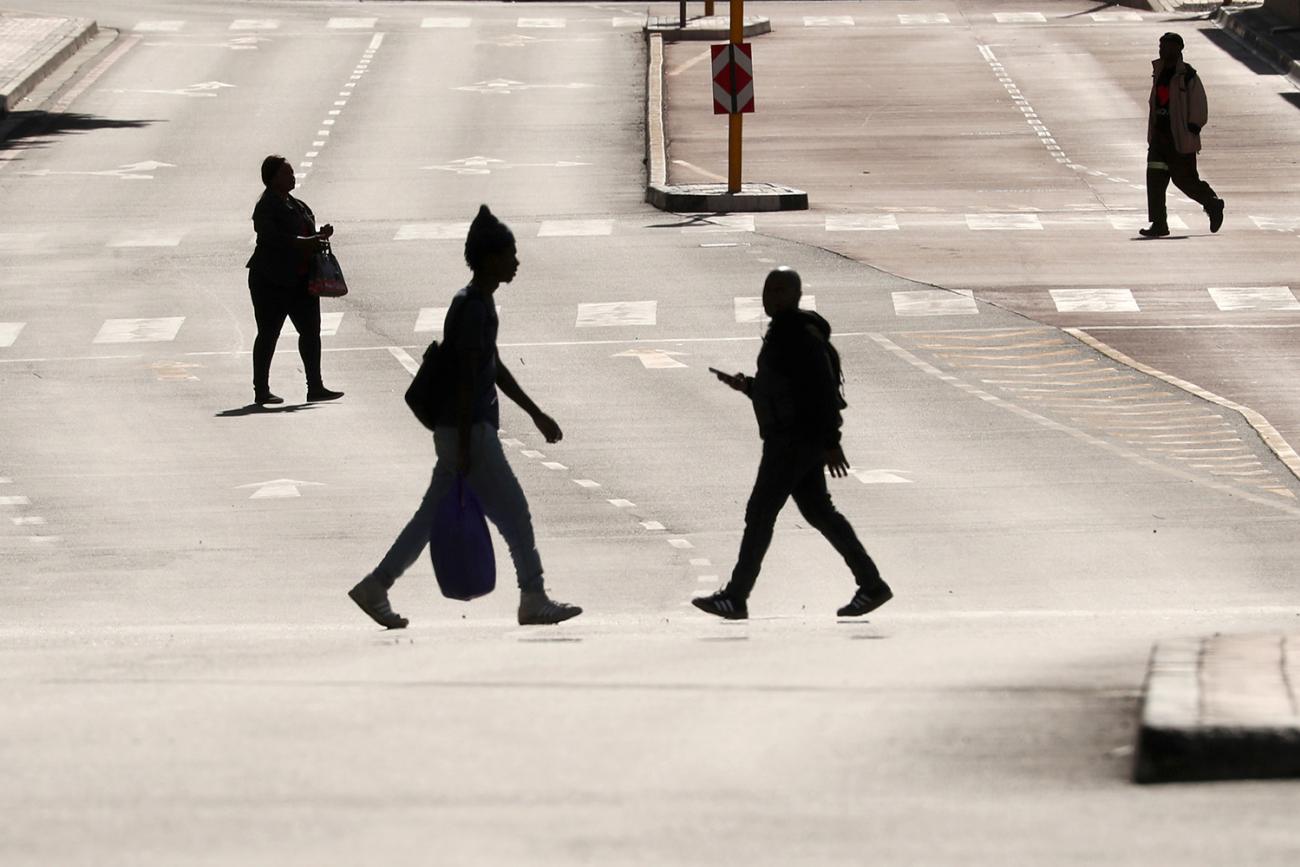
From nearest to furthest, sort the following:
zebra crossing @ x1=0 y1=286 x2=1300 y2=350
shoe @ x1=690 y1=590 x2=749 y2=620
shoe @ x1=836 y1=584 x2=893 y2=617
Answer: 1. shoe @ x1=836 y1=584 x2=893 y2=617
2. shoe @ x1=690 y1=590 x2=749 y2=620
3. zebra crossing @ x1=0 y1=286 x2=1300 y2=350

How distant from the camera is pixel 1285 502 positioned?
15.3m

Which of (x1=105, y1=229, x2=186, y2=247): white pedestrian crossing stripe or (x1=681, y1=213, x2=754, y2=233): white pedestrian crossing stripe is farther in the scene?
(x1=681, y1=213, x2=754, y2=233): white pedestrian crossing stripe

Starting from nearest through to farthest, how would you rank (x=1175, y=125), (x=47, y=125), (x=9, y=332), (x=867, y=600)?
(x=867, y=600) → (x=9, y=332) → (x=1175, y=125) → (x=47, y=125)

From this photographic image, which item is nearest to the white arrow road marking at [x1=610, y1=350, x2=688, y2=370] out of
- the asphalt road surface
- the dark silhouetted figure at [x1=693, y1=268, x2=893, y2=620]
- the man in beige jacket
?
the asphalt road surface

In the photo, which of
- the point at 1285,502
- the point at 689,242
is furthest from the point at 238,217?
the point at 1285,502

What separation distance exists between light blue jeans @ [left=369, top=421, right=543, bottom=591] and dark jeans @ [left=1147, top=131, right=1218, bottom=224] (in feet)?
55.6

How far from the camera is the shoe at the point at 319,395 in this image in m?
19.9

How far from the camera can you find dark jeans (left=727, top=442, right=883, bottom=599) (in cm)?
1141

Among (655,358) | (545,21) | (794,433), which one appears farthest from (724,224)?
(545,21)

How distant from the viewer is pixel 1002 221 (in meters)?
29.9

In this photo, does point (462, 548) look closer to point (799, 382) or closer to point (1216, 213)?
point (799, 382)

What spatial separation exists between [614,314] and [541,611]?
12937 mm

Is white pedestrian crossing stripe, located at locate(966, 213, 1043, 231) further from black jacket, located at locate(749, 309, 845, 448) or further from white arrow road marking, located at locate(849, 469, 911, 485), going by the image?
black jacket, located at locate(749, 309, 845, 448)

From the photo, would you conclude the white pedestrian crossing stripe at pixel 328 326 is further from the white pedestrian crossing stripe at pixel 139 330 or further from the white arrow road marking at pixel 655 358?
the white arrow road marking at pixel 655 358
